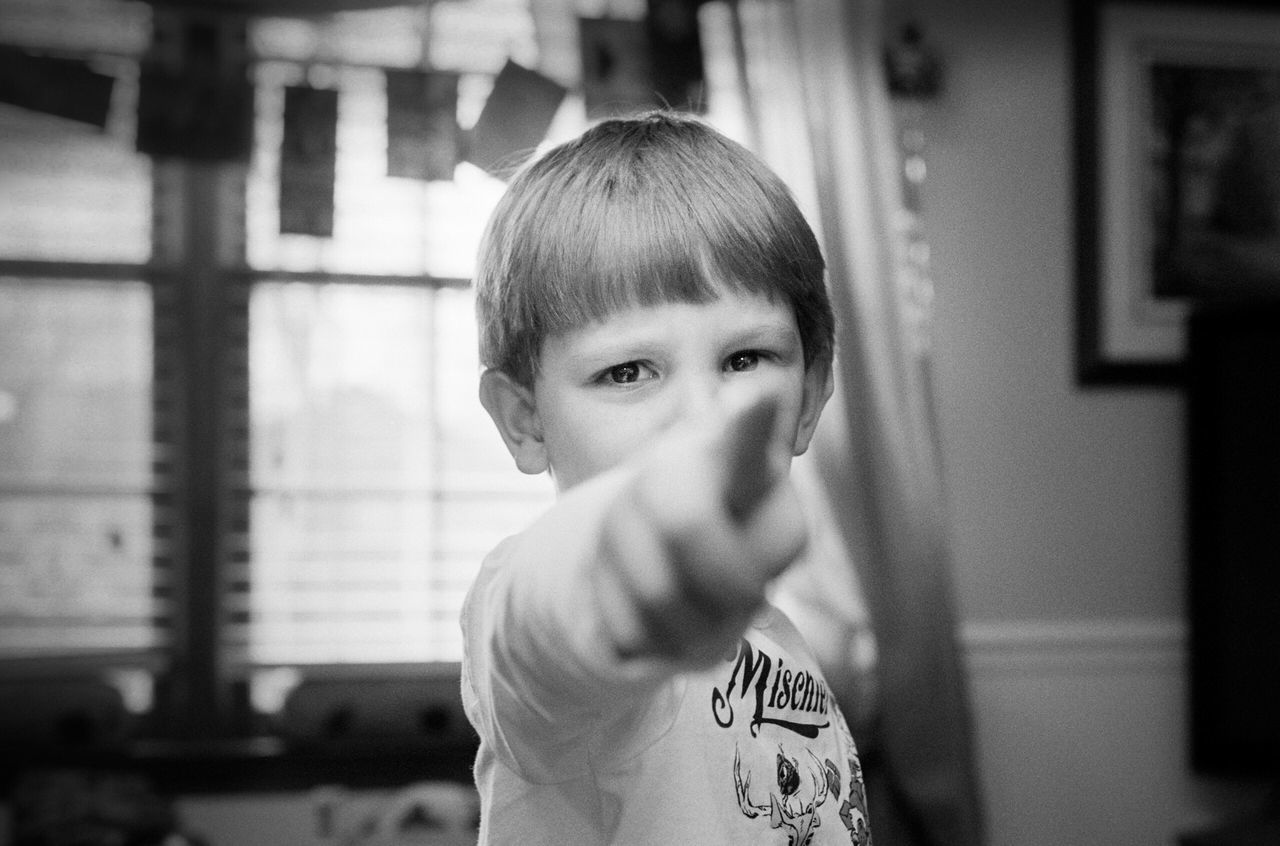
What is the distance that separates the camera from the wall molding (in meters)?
2.39

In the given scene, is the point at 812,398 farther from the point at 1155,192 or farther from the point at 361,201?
the point at 1155,192

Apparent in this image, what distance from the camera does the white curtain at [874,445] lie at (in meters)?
2.21

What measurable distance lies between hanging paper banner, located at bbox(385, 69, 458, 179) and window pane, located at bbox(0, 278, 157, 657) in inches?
23.9

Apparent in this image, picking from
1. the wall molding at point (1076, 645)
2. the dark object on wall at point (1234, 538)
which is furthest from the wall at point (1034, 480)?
the dark object on wall at point (1234, 538)

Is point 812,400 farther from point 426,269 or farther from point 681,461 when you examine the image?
point 426,269

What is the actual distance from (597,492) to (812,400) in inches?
15.3

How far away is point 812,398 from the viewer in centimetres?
67

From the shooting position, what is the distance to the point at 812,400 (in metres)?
0.67

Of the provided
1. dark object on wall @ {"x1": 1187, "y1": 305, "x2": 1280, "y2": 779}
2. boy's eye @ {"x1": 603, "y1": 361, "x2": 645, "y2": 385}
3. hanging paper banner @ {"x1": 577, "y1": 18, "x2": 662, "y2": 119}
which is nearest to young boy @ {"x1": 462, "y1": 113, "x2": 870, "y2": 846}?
boy's eye @ {"x1": 603, "y1": 361, "x2": 645, "y2": 385}

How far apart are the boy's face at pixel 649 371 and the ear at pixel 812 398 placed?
0.23 ft

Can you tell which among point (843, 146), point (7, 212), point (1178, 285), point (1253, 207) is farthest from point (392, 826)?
point (1253, 207)

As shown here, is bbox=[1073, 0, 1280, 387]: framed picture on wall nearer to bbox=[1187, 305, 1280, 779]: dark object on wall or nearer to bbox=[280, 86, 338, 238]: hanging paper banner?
bbox=[1187, 305, 1280, 779]: dark object on wall

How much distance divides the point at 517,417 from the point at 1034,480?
80.3 inches

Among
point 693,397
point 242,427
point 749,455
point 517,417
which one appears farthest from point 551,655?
point 242,427
